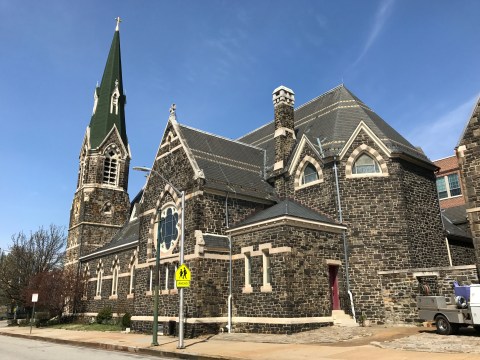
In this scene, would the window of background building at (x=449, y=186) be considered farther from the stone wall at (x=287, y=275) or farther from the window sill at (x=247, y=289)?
the window sill at (x=247, y=289)

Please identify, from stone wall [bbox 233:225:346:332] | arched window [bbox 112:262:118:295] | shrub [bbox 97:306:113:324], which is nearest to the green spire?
arched window [bbox 112:262:118:295]

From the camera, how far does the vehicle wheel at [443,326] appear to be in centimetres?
1516

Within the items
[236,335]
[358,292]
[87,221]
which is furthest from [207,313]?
[87,221]

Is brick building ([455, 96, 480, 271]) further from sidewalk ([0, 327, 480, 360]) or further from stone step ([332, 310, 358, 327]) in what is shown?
stone step ([332, 310, 358, 327])

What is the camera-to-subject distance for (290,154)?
27.3 m

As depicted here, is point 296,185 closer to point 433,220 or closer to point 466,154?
point 433,220

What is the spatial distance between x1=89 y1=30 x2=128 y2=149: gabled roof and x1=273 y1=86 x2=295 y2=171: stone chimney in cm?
2528

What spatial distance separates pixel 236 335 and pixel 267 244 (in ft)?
14.7

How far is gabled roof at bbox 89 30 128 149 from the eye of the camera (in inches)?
1854

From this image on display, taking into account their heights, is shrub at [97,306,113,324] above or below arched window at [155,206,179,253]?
below

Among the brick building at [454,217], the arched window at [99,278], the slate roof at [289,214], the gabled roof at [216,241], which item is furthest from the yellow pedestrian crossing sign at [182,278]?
the arched window at [99,278]

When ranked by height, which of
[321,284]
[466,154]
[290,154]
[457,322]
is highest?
[290,154]

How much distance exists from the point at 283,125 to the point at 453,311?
16228 millimetres

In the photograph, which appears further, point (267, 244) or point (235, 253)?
point (235, 253)
